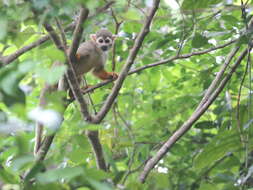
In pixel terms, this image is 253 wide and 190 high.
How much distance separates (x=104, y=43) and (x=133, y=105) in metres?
1.02

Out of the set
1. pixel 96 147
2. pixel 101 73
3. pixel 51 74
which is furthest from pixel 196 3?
pixel 101 73

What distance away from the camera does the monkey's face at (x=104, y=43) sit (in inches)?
224

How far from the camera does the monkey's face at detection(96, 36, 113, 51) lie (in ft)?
18.7

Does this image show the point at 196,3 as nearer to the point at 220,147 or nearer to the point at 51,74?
the point at 220,147

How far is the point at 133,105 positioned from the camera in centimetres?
541

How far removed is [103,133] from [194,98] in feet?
4.22

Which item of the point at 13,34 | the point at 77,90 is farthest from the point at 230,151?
the point at 13,34

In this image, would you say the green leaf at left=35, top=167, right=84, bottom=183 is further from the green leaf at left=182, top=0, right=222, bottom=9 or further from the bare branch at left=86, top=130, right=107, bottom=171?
the green leaf at left=182, top=0, right=222, bottom=9

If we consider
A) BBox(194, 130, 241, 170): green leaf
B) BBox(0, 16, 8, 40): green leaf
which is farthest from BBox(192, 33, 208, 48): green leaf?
BBox(0, 16, 8, 40): green leaf

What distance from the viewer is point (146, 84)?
509 centimetres

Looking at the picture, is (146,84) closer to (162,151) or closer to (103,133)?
(103,133)

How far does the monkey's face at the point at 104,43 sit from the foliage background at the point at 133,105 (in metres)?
0.35

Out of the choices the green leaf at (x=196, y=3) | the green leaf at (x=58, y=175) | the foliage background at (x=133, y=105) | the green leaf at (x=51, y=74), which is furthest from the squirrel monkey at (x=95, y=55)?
the green leaf at (x=51, y=74)

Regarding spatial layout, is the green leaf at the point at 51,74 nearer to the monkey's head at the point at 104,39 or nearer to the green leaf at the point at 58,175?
the green leaf at the point at 58,175
